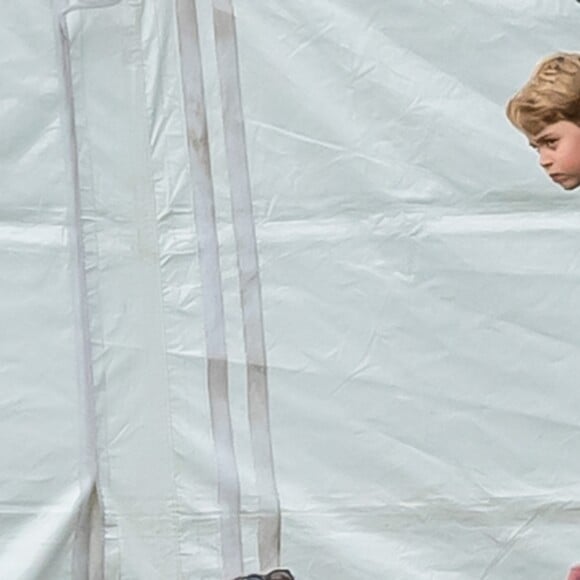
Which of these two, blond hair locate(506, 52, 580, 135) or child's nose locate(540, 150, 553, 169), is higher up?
blond hair locate(506, 52, 580, 135)

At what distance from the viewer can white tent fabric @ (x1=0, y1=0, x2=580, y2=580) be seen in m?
1.19

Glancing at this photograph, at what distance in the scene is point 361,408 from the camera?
1196mm

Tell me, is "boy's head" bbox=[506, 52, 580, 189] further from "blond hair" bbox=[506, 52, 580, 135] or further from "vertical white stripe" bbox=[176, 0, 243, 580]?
"vertical white stripe" bbox=[176, 0, 243, 580]

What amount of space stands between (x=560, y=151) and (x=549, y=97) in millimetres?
41

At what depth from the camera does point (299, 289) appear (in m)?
1.20

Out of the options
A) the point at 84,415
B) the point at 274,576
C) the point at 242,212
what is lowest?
the point at 274,576

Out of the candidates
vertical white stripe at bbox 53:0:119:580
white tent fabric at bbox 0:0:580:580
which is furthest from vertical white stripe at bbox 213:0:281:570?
vertical white stripe at bbox 53:0:119:580

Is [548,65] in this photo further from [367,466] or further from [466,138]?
[367,466]

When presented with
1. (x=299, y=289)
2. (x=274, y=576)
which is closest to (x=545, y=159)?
(x=299, y=289)

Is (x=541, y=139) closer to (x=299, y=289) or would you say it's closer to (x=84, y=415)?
(x=299, y=289)

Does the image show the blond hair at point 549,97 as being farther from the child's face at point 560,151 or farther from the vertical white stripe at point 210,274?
the vertical white stripe at point 210,274

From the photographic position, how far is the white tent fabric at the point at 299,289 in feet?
3.90

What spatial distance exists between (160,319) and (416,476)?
8.9 inches

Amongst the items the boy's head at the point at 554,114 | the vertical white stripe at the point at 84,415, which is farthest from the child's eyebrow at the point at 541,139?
the vertical white stripe at the point at 84,415
